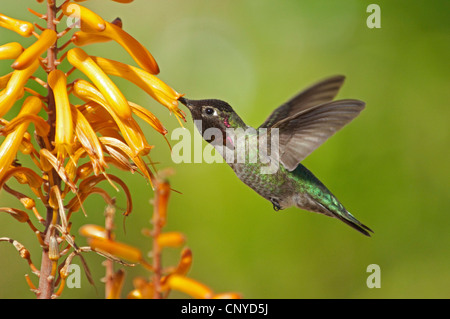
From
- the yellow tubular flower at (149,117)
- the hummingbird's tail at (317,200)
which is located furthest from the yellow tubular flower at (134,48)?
the hummingbird's tail at (317,200)

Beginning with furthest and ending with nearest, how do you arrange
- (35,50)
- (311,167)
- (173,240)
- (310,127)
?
(311,167)
(310,127)
(35,50)
(173,240)

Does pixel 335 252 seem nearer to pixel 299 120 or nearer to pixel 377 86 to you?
pixel 377 86

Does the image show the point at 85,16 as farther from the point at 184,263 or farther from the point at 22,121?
the point at 184,263

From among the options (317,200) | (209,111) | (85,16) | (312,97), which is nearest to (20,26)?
(85,16)

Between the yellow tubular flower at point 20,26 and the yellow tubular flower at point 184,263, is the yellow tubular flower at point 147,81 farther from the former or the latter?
the yellow tubular flower at point 184,263

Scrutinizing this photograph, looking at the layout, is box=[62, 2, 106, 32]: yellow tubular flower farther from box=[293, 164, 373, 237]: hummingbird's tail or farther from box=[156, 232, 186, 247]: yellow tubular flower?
box=[293, 164, 373, 237]: hummingbird's tail

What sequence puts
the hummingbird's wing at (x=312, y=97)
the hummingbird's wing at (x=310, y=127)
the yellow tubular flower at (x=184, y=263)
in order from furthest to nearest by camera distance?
the hummingbird's wing at (x=312, y=97)
the hummingbird's wing at (x=310, y=127)
the yellow tubular flower at (x=184, y=263)
